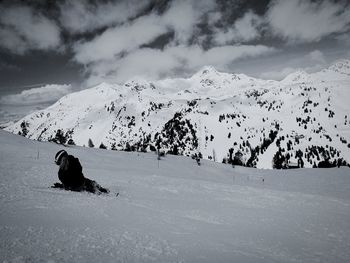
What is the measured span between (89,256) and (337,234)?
15254 mm

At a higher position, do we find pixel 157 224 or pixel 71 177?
pixel 71 177

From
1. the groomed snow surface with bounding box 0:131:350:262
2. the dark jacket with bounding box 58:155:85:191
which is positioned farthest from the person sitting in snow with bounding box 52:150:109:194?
the groomed snow surface with bounding box 0:131:350:262

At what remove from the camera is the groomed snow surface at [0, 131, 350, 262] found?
9.27m

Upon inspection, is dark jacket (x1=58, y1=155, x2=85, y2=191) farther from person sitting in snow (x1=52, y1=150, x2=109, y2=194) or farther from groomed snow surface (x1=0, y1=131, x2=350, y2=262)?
groomed snow surface (x1=0, y1=131, x2=350, y2=262)

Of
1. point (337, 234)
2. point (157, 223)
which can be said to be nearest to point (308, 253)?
point (337, 234)

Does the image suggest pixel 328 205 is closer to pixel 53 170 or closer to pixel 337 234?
pixel 337 234

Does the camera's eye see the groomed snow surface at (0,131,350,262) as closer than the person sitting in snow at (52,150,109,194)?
Yes

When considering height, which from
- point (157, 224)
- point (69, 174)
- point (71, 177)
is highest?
point (69, 174)

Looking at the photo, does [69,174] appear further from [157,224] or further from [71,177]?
[157,224]

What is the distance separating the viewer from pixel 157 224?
44.8 ft

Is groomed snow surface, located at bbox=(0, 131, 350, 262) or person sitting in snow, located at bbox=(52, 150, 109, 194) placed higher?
person sitting in snow, located at bbox=(52, 150, 109, 194)

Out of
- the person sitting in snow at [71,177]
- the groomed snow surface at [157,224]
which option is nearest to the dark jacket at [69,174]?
the person sitting in snow at [71,177]

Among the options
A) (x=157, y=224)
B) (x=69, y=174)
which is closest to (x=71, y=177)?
(x=69, y=174)

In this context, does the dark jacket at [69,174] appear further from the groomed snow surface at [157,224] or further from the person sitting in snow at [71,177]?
the groomed snow surface at [157,224]
